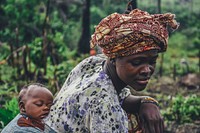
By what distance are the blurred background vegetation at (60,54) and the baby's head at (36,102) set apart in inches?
79.0

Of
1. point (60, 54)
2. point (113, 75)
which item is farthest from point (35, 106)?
point (60, 54)

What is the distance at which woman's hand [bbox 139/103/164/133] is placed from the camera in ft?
10.5

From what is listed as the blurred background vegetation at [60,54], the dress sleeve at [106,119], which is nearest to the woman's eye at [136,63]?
the dress sleeve at [106,119]

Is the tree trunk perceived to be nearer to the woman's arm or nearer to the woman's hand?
the woman's arm

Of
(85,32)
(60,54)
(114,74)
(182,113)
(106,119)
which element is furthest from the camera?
(85,32)

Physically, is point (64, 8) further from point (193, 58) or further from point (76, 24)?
point (193, 58)

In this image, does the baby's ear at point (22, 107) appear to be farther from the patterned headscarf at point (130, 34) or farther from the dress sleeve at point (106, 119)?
the patterned headscarf at point (130, 34)

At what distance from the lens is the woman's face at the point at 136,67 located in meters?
2.90

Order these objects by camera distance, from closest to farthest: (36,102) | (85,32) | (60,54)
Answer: (36,102) → (60,54) → (85,32)

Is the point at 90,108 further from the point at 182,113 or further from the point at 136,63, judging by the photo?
the point at 182,113

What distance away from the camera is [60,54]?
10.4 m

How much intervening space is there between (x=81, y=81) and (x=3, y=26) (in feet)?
31.0

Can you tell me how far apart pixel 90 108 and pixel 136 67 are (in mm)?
347

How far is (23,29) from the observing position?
12062mm
